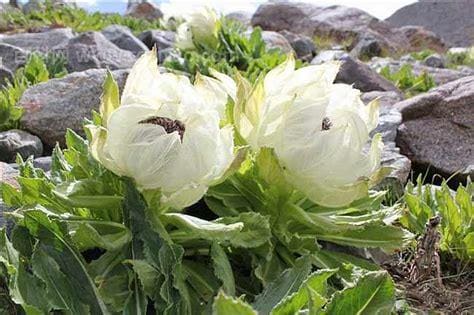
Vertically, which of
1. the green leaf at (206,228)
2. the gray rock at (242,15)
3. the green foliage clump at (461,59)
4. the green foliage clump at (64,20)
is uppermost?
the green leaf at (206,228)

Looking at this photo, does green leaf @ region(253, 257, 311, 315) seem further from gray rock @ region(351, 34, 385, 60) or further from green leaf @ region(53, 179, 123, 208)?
gray rock @ region(351, 34, 385, 60)

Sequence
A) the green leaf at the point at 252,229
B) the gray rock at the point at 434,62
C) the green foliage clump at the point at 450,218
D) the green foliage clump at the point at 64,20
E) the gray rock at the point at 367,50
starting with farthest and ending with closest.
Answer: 1. the gray rock at the point at 367,50
2. the gray rock at the point at 434,62
3. the green foliage clump at the point at 64,20
4. the green foliage clump at the point at 450,218
5. the green leaf at the point at 252,229

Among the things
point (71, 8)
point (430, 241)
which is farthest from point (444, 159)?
point (71, 8)

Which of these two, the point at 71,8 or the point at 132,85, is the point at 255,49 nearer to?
the point at 132,85

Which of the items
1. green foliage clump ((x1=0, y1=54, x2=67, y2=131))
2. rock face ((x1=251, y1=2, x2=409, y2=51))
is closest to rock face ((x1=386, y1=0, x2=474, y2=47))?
rock face ((x1=251, y1=2, x2=409, y2=51))

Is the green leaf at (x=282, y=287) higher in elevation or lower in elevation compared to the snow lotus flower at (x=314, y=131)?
lower

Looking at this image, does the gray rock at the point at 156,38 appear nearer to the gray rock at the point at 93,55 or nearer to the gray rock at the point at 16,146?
the gray rock at the point at 93,55

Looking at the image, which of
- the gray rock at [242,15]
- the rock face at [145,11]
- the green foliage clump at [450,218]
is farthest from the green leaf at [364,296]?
the gray rock at [242,15]
